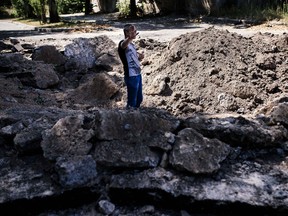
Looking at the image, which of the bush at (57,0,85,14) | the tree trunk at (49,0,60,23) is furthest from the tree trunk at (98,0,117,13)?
the tree trunk at (49,0,60,23)

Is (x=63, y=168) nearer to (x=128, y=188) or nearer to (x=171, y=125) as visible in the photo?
(x=128, y=188)

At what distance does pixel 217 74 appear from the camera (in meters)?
6.59

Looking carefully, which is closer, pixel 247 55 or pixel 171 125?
pixel 171 125

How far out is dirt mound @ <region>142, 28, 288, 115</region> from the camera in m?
6.24

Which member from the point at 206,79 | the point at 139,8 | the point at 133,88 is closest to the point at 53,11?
the point at 139,8

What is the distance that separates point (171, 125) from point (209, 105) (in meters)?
2.35

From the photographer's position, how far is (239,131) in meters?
3.96

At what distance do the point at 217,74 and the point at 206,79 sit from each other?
21cm

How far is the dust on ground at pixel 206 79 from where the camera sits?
6242mm

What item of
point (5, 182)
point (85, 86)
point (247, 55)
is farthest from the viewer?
point (85, 86)

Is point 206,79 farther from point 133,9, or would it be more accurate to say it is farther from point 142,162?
point 133,9

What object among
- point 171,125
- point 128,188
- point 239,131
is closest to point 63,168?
point 128,188

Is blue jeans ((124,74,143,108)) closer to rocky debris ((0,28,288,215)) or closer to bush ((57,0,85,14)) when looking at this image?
rocky debris ((0,28,288,215))

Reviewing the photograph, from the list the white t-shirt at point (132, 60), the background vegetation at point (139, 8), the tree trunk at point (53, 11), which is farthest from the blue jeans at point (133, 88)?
the tree trunk at point (53, 11)
